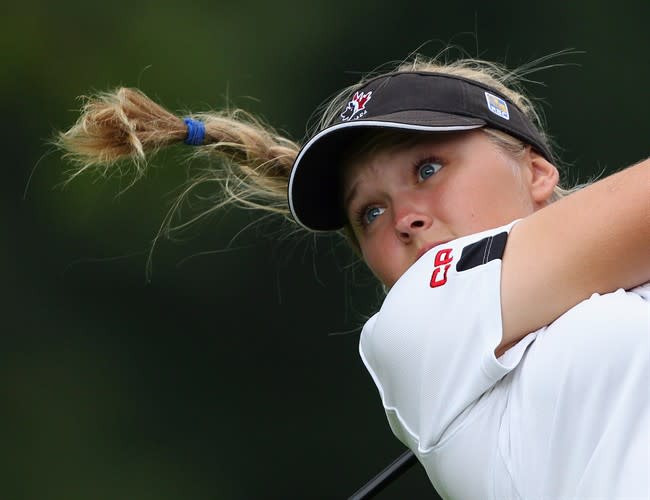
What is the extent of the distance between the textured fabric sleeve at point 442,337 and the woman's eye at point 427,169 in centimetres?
23

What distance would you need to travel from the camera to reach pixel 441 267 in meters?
1.23

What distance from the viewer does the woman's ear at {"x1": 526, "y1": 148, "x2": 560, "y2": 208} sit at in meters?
1.56

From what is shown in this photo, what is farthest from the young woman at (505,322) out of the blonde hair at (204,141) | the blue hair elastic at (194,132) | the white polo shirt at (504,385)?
the blue hair elastic at (194,132)

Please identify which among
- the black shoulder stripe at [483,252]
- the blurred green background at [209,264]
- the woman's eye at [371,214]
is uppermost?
the black shoulder stripe at [483,252]

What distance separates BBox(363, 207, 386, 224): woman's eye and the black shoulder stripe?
1.11 feet

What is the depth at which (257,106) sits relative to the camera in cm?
316

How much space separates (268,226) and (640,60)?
1.06m

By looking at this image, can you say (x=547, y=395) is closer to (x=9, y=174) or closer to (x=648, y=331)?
(x=648, y=331)

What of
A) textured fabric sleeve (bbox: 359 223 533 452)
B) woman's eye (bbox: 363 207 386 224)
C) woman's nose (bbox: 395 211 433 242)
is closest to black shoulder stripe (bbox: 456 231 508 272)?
textured fabric sleeve (bbox: 359 223 533 452)

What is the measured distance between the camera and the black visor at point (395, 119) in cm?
149

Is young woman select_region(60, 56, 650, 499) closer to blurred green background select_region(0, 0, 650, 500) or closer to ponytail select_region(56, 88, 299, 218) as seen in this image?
ponytail select_region(56, 88, 299, 218)

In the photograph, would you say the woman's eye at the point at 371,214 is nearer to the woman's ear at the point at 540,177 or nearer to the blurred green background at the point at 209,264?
the woman's ear at the point at 540,177

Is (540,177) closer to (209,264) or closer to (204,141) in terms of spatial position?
(204,141)

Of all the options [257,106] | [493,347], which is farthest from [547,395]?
[257,106]
